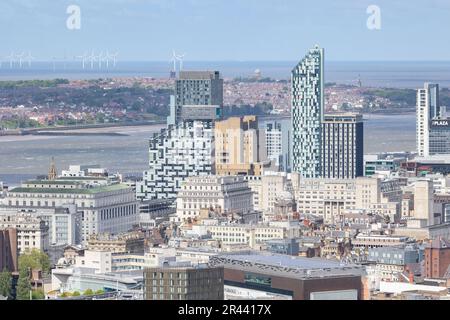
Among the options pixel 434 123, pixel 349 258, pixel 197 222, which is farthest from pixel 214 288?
pixel 434 123

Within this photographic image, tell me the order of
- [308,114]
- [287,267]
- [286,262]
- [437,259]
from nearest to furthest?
[287,267], [286,262], [437,259], [308,114]

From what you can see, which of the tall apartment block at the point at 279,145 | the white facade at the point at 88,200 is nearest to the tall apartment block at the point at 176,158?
the tall apartment block at the point at 279,145

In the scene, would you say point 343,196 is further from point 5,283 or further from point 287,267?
point 287,267

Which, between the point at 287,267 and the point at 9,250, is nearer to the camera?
the point at 287,267

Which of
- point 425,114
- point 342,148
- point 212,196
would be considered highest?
point 425,114

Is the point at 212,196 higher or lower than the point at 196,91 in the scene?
lower

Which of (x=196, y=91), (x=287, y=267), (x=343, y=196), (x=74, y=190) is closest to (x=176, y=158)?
(x=343, y=196)

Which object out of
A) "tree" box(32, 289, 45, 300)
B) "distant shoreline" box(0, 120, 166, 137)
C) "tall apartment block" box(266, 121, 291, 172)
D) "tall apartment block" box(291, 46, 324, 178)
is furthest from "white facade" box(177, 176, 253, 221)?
"distant shoreline" box(0, 120, 166, 137)

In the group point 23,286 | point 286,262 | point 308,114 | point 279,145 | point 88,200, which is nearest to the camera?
point 286,262

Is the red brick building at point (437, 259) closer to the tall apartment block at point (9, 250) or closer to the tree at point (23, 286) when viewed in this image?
the tree at point (23, 286)
